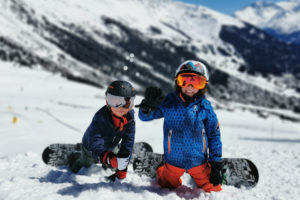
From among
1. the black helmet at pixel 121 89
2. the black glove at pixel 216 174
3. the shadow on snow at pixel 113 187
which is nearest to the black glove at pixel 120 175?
the shadow on snow at pixel 113 187

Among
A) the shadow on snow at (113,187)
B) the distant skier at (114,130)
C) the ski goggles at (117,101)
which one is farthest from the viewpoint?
the ski goggles at (117,101)

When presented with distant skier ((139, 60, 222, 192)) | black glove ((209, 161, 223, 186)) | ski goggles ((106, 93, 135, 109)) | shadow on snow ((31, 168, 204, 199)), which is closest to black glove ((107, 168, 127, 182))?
shadow on snow ((31, 168, 204, 199))

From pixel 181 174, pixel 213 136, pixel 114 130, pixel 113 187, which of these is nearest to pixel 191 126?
pixel 213 136

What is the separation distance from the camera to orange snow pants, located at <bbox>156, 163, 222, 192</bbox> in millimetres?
3916

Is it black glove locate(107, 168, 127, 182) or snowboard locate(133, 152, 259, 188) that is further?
snowboard locate(133, 152, 259, 188)

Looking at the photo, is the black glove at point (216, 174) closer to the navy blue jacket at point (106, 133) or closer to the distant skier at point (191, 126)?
the distant skier at point (191, 126)

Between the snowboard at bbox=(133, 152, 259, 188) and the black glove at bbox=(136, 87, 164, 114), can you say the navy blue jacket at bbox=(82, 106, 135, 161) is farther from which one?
the snowboard at bbox=(133, 152, 259, 188)

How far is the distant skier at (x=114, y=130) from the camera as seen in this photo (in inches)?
143

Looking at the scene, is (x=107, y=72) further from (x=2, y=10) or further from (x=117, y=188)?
(x=117, y=188)

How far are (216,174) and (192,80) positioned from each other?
4.66ft

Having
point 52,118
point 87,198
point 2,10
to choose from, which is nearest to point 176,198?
point 87,198

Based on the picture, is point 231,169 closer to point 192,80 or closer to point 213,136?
point 213,136

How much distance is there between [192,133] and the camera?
3844mm

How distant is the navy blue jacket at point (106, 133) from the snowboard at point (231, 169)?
580 millimetres
